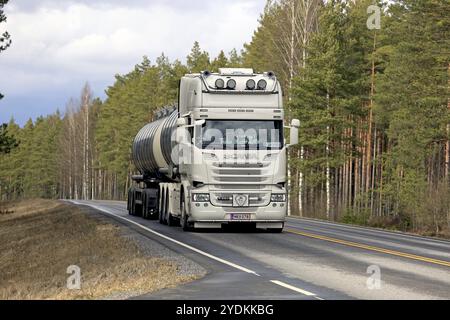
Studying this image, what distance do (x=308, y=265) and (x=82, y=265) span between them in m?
4.76

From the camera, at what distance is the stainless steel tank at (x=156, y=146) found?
27.3 meters

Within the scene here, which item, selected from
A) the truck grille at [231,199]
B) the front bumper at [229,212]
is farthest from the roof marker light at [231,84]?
the front bumper at [229,212]

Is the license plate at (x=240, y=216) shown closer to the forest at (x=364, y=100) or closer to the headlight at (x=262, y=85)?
the headlight at (x=262, y=85)

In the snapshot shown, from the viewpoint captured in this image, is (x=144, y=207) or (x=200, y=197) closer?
(x=200, y=197)

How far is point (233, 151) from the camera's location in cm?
2128

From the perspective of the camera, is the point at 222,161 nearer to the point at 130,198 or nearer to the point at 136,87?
the point at 130,198

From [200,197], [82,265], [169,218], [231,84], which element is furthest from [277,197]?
[82,265]

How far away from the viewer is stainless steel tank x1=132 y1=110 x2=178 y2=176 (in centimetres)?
2731

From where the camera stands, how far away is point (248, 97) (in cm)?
2219

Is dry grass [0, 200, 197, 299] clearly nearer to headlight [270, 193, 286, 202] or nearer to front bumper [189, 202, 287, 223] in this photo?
front bumper [189, 202, 287, 223]

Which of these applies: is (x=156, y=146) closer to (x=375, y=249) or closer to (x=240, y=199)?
(x=240, y=199)

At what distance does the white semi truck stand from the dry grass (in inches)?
106
